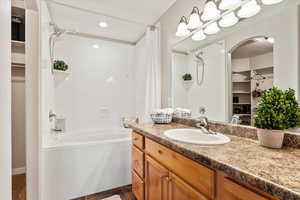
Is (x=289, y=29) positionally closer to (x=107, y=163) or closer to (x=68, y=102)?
(x=107, y=163)

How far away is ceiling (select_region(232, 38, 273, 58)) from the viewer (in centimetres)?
105

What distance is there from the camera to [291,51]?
0.93 metres

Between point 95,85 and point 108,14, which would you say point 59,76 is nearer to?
point 95,85

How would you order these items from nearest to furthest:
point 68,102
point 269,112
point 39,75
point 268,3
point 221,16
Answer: point 269,112 → point 268,3 → point 221,16 → point 39,75 → point 68,102

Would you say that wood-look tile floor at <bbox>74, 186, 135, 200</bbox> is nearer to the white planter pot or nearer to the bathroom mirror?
the bathroom mirror

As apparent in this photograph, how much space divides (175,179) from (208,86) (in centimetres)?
101

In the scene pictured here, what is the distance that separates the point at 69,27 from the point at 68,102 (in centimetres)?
130

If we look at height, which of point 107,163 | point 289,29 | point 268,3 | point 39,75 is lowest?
point 107,163

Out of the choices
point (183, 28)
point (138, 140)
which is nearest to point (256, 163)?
point (138, 140)

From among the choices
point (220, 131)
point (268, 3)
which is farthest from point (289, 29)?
point (220, 131)

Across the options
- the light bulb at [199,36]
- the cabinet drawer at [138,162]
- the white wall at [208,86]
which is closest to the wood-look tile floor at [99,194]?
the cabinet drawer at [138,162]

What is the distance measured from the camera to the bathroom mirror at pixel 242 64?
0.96m

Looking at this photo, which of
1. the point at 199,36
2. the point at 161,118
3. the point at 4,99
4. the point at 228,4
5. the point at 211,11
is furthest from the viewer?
the point at 161,118

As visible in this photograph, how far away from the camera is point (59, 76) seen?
2.56 m
